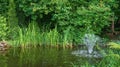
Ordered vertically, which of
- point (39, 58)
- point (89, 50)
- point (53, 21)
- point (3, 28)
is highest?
point (3, 28)

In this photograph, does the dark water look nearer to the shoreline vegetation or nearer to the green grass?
the green grass

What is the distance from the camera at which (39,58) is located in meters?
14.1

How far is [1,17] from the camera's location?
56.3 ft

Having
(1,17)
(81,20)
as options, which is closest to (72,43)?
(81,20)

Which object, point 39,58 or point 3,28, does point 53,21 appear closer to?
point 3,28

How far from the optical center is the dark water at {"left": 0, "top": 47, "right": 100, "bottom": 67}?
12941 millimetres

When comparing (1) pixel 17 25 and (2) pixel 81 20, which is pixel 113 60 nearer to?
(2) pixel 81 20

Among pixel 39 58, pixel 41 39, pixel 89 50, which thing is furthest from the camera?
pixel 41 39

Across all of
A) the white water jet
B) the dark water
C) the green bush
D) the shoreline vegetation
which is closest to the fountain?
the white water jet

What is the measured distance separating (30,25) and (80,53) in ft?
13.1

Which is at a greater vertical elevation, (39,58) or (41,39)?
(39,58)

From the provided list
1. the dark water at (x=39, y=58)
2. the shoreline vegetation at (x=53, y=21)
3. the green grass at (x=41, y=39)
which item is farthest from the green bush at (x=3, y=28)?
the dark water at (x=39, y=58)

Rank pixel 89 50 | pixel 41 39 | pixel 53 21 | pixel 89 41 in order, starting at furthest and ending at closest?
pixel 53 21, pixel 41 39, pixel 89 41, pixel 89 50

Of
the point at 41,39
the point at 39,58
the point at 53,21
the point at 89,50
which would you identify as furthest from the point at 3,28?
the point at 89,50
